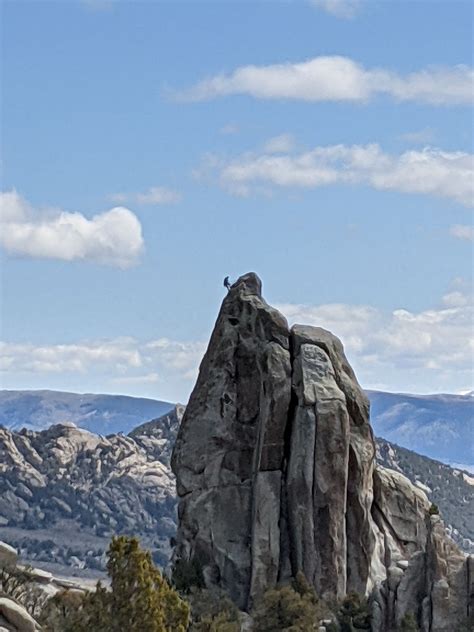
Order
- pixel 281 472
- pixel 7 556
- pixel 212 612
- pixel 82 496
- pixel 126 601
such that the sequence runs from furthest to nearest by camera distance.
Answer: pixel 82 496, pixel 281 472, pixel 212 612, pixel 7 556, pixel 126 601

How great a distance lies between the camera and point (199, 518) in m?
77.3

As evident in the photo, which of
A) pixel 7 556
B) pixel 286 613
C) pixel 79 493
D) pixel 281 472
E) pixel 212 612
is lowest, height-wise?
pixel 212 612

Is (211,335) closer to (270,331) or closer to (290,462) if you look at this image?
(270,331)

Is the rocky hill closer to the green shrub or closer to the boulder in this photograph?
the green shrub

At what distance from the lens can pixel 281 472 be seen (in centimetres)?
7519

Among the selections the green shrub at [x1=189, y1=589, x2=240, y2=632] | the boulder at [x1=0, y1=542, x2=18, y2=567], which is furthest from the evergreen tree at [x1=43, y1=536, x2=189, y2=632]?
the boulder at [x1=0, y1=542, x2=18, y2=567]

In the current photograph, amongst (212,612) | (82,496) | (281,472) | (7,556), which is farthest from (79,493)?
(7,556)

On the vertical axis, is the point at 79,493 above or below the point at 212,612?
above

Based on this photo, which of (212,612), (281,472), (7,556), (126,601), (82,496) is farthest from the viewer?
(82,496)

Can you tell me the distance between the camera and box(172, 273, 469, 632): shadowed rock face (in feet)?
241

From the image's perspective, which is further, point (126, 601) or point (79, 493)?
point (79, 493)

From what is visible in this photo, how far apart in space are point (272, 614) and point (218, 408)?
17055mm

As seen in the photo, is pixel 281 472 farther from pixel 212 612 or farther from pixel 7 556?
pixel 7 556

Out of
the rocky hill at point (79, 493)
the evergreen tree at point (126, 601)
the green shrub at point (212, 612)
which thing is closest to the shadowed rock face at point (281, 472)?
the green shrub at point (212, 612)
